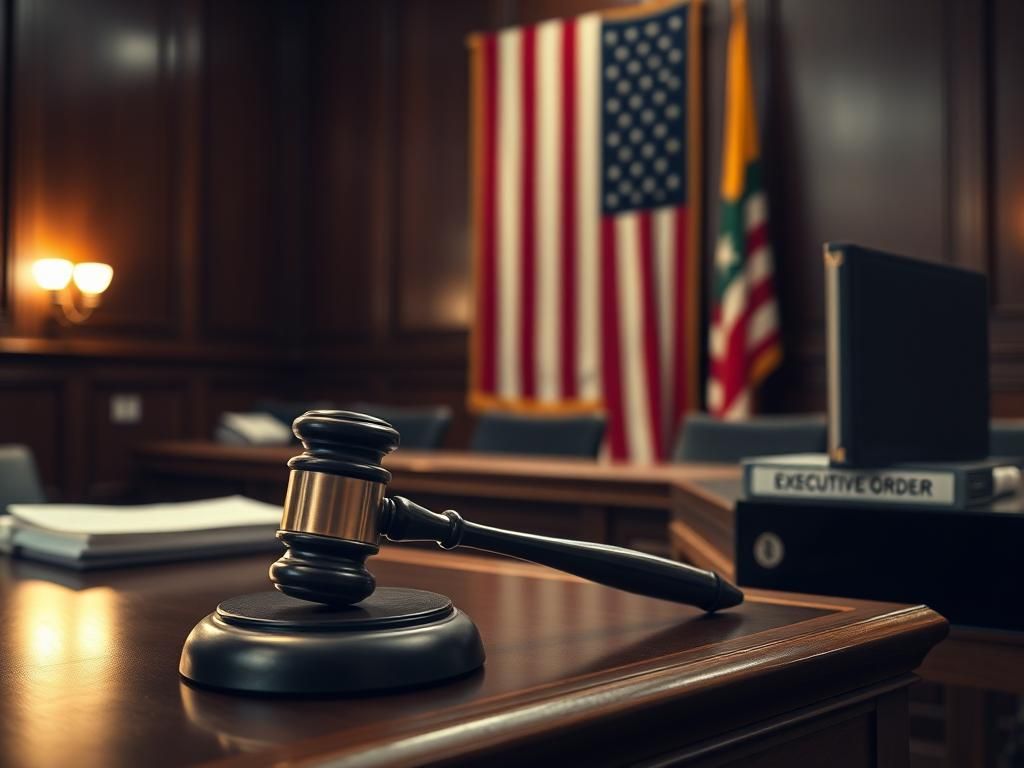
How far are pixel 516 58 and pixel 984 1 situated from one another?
237 cm

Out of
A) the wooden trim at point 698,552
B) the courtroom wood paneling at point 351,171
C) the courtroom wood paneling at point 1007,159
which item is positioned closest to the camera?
the wooden trim at point 698,552

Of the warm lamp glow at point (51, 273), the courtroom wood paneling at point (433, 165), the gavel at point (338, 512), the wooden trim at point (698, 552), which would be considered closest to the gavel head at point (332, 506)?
the gavel at point (338, 512)

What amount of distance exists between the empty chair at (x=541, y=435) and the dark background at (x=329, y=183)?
144 cm

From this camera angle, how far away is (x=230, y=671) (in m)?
0.66

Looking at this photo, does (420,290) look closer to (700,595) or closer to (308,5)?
(308,5)

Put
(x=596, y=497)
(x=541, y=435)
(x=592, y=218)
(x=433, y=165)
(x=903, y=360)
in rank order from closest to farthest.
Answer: (x=903, y=360) < (x=596, y=497) < (x=541, y=435) < (x=592, y=218) < (x=433, y=165)

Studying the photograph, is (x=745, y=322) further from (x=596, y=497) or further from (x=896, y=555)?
(x=896, y=555)

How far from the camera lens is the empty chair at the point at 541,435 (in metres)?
4.25

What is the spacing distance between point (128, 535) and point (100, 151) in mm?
5261

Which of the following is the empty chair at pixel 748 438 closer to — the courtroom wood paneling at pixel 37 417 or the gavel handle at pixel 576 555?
the gavel handle at pixel 576 555

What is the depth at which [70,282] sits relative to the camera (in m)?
5.76

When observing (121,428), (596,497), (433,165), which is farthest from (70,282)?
(596,497)

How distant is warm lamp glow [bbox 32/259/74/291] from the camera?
555cm

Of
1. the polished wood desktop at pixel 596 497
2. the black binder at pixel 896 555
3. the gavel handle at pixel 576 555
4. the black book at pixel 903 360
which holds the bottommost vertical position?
the polished wood desktop at pixel 596 497
